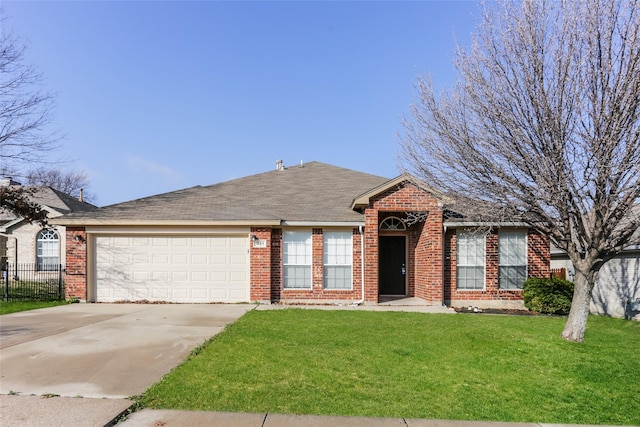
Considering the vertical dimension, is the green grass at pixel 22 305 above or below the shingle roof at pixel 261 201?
below

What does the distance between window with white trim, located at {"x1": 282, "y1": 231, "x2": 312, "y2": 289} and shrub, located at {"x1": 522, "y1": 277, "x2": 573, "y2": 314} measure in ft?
21.9

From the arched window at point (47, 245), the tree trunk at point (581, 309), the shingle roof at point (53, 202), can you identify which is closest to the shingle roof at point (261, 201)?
the tree trunk at point (581, 309)

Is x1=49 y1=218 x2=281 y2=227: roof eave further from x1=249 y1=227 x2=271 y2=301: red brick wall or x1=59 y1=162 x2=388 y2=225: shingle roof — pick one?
x1=249 y1=227 x2=271 y2=301: red brick wall

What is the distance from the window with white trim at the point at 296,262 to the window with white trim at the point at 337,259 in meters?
0.55

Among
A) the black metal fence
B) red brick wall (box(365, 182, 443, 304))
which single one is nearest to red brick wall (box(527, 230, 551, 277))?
red brick wall (box(365, 182, 443, 304))

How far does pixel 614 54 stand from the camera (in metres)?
6.88

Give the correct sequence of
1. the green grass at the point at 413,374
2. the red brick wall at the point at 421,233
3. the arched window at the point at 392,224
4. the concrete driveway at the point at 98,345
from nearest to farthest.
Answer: the green grass at the point at 413,374 → the concrete driveway at the point at 98,345 → the red brick wall at the point at 421,233 → the arched window at the point at 392,224

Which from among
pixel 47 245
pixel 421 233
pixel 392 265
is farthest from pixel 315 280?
pixel 47 245

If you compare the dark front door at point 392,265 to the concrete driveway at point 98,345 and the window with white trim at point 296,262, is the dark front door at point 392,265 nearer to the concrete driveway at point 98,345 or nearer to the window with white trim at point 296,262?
the window with white trim at point 296,262

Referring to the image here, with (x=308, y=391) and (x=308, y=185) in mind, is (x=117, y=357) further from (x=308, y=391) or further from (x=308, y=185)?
(x=308, y=185)

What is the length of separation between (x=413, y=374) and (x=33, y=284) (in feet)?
57.4

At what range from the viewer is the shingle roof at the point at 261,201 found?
1319 cm

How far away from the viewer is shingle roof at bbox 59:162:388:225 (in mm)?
13188

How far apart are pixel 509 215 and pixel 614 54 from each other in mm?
3193
